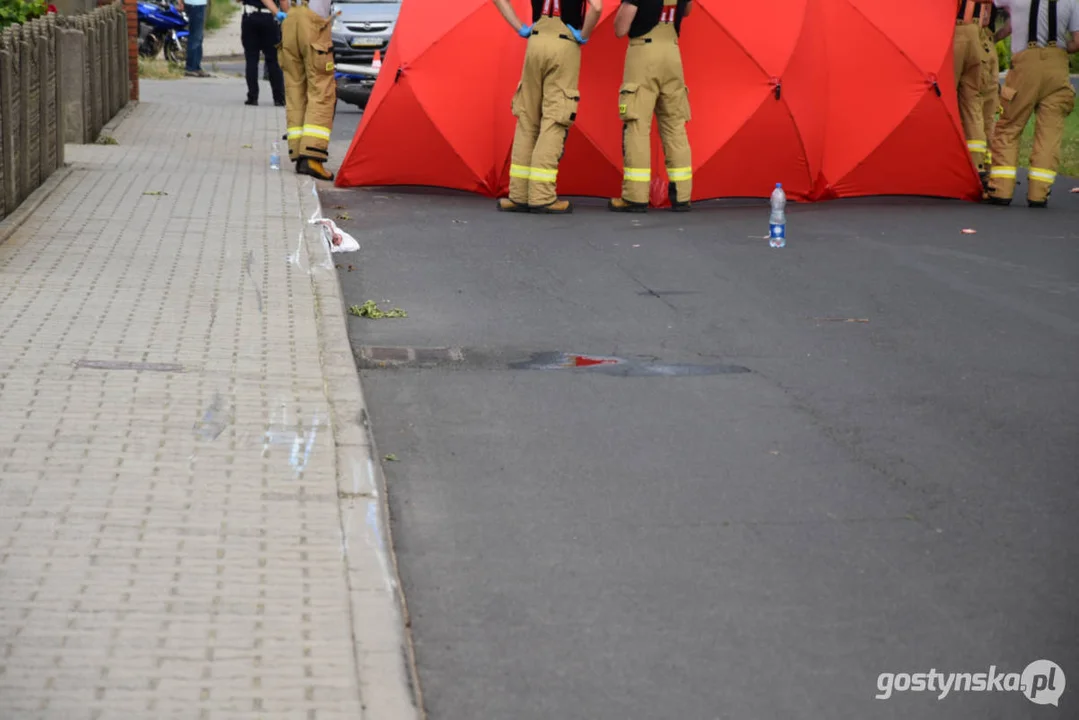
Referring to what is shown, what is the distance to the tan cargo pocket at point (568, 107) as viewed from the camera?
44.2ft

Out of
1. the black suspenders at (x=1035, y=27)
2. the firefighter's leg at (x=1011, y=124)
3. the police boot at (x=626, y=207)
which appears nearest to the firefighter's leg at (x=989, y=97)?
the firefighter's leg at (x=1011, y=124)

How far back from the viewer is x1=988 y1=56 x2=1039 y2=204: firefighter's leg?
14645mm

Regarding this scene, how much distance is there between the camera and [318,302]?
29.1ft

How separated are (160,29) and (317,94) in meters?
21.2

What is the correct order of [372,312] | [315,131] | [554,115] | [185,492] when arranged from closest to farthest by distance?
[185,492] → [372,312] → [554,115] → [315,131]

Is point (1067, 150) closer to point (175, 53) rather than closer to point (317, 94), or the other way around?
point (317, 94)

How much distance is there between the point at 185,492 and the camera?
5.51m

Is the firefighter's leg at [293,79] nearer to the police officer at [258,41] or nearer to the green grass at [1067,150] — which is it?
the police officer at [258,41]

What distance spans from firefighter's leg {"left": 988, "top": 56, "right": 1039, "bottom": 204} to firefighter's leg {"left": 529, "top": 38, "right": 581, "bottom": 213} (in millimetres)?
3997

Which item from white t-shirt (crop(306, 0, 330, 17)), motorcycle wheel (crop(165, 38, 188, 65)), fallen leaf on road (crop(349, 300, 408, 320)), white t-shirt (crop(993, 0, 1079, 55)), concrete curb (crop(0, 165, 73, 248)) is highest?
white t-shirt (crop(993, 0, 1079, 55))

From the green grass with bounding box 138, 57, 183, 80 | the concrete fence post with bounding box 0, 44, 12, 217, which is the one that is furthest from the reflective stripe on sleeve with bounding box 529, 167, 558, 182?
the green grass with bounding box 138, 57, 183, 80

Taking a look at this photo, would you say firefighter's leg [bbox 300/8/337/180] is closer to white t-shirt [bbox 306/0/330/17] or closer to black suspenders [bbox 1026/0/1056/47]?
white t-shirt [bbox 306/0/330/17]

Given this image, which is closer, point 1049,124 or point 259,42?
point 1049,124

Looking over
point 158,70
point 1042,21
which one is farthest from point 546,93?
point 158,70
